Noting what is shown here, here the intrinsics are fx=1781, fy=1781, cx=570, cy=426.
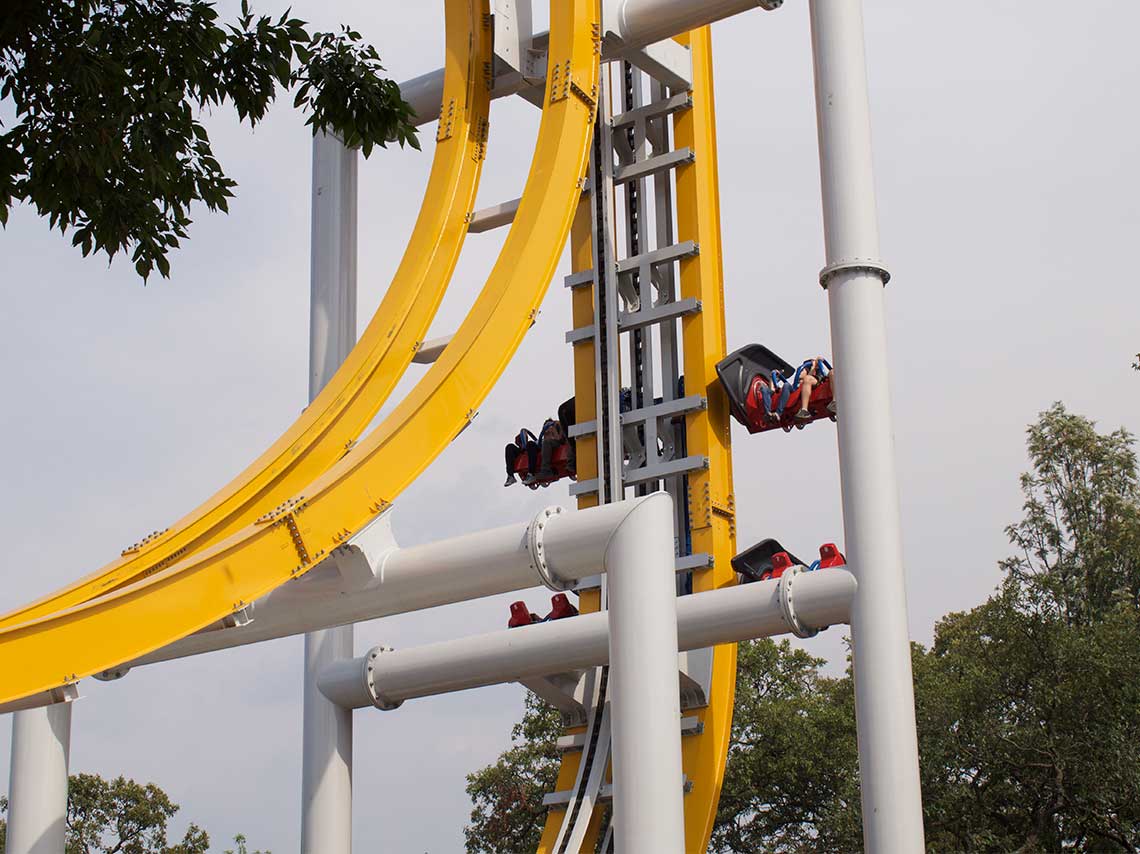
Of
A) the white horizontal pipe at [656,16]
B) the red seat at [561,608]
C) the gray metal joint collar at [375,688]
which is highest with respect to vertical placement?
the white horizontal pipe at [656,16]

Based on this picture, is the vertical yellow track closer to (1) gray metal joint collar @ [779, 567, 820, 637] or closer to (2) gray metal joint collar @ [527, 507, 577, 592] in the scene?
(1) gray metal joint collar @ [779, 567, 820, 637]

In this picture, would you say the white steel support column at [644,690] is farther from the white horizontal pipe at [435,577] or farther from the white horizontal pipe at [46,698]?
the white horizontal pipe at [46,698]

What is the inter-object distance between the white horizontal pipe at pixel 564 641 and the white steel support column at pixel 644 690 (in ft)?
5.33

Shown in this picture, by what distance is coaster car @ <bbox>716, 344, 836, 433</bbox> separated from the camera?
1093cm

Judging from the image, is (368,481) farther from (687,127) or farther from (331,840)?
(687,127)

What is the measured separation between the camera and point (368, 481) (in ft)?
28.8

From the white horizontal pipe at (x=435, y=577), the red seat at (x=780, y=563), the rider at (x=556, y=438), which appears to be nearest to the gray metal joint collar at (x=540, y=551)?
the white horizontal pipe at (x=435, y=577)

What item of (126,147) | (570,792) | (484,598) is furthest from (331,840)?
(126,147)

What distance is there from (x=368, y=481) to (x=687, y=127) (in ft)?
14.5

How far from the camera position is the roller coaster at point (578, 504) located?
7.96m

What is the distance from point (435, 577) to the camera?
8664 millimetres

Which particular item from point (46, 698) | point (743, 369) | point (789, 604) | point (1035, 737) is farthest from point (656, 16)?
point (1035, 737)

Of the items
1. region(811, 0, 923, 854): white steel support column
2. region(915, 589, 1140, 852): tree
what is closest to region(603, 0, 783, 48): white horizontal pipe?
region(811, 0, 923, 854): white steel support column

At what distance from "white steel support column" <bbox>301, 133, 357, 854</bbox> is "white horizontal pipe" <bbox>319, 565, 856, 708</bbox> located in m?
0.41
